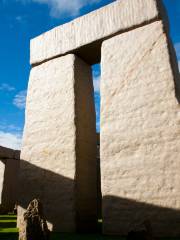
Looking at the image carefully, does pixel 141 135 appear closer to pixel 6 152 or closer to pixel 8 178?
pixel 6 152

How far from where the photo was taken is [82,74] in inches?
279

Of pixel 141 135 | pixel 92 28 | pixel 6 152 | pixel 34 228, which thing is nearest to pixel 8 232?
pixel 34 228

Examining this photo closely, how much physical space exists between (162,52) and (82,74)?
85.8 inches

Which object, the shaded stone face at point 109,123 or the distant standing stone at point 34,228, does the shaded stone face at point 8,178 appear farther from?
the distant standing stone at point 34,228

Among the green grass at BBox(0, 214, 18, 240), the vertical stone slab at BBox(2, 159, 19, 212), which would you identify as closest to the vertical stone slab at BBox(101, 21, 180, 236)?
the green grass at BBox(0, 214, 18, 240)

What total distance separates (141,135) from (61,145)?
182 centimetres

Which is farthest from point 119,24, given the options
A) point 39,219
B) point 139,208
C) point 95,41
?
point 39,219

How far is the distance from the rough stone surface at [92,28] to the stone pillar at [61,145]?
299 millimetres

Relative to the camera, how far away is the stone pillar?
5.91 metres

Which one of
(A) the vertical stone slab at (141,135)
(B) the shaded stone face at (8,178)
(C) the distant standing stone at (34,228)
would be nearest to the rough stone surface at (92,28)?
(A) the vertical stone slab at (141,135)

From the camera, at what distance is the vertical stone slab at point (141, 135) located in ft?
15.8

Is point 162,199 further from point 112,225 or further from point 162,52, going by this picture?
point 162,52

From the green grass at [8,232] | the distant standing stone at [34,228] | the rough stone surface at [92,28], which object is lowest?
the green grass at [8,232]

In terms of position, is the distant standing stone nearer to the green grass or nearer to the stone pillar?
the green grass
